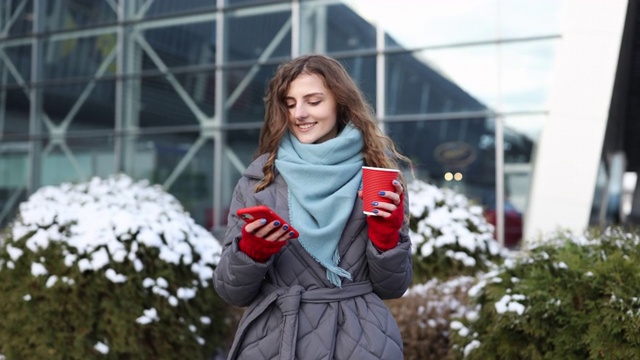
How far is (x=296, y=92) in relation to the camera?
7.42 ft

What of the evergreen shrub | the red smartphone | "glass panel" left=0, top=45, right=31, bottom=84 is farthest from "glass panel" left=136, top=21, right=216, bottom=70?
the red smartphone

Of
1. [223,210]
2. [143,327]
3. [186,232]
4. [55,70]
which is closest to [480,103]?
[223,210]

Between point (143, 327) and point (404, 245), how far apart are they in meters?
2.59

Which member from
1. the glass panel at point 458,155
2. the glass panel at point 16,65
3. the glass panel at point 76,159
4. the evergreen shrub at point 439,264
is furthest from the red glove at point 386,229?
the glass panel at point 16,65

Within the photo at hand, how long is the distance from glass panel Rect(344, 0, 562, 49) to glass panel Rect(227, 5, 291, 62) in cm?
119

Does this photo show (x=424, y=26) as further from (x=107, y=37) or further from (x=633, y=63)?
(x=107, y=37)

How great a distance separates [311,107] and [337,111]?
10 cm

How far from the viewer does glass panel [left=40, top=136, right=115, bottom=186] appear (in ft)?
42.9

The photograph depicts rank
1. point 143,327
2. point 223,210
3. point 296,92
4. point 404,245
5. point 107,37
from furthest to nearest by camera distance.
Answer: point 107,37 → point 223,210 → point 143,327 → point 296,92 → point 404,245

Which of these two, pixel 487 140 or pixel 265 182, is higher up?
pixel 265 182

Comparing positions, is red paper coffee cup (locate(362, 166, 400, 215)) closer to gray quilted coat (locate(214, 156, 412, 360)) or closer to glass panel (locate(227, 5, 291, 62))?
gray quilted coat (locate(214, 156, 412, 360))

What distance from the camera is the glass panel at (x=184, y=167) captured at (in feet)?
39.7

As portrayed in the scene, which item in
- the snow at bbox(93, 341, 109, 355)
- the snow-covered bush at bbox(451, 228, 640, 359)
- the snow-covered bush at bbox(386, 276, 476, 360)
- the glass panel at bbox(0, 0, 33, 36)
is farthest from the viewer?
the glass panel at bbox(0, 0, 33, 36)

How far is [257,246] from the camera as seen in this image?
1954 mm
